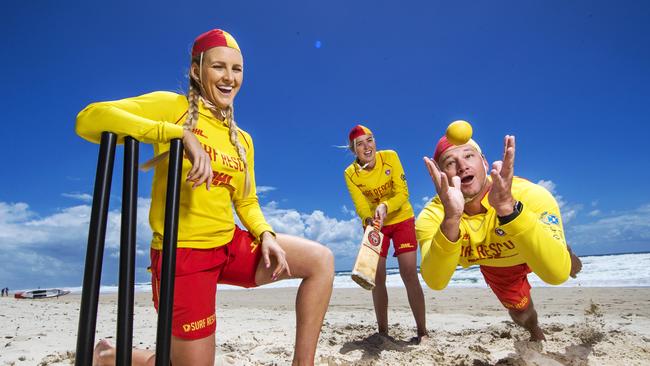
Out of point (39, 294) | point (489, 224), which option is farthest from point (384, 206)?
point (39, 294)

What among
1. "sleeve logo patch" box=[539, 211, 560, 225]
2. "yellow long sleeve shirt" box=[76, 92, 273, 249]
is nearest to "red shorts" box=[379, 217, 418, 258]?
"sleeve logo patch" box=[539, 211, 560, 225]

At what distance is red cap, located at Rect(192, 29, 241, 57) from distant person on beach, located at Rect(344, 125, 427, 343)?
9.01 feet

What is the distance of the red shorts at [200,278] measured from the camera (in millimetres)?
2154

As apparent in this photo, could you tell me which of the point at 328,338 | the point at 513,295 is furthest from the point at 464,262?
the point at 328,338

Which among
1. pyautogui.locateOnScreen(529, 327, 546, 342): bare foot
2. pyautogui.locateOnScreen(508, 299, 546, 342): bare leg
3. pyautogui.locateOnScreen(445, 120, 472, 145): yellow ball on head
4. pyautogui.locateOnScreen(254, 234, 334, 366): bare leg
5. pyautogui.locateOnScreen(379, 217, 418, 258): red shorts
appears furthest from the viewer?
pyautogui.locateOnScreen(379, 217, 418, 258): red shorts

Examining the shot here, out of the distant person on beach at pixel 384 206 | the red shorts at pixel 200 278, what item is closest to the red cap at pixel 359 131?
the distant person on beach at pixel 384 206

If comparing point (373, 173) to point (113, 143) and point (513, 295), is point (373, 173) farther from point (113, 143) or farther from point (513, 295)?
point (113, 143)

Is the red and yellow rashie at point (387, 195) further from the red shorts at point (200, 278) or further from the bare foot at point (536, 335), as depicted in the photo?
the red shorts at point (200, 278)

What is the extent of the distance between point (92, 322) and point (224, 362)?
8.35 ft

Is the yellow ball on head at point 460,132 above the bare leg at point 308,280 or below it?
above

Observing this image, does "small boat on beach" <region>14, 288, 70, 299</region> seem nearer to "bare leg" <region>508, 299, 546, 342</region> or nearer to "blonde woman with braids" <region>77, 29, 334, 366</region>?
"blonde woman with braids" <region>77, 29, 334, 366</region>

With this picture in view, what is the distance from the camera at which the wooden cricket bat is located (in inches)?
149

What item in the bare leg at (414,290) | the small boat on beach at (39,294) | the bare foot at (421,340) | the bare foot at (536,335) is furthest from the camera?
the small boat on beach at (39,294)

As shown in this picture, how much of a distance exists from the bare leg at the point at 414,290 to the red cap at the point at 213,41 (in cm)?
336
